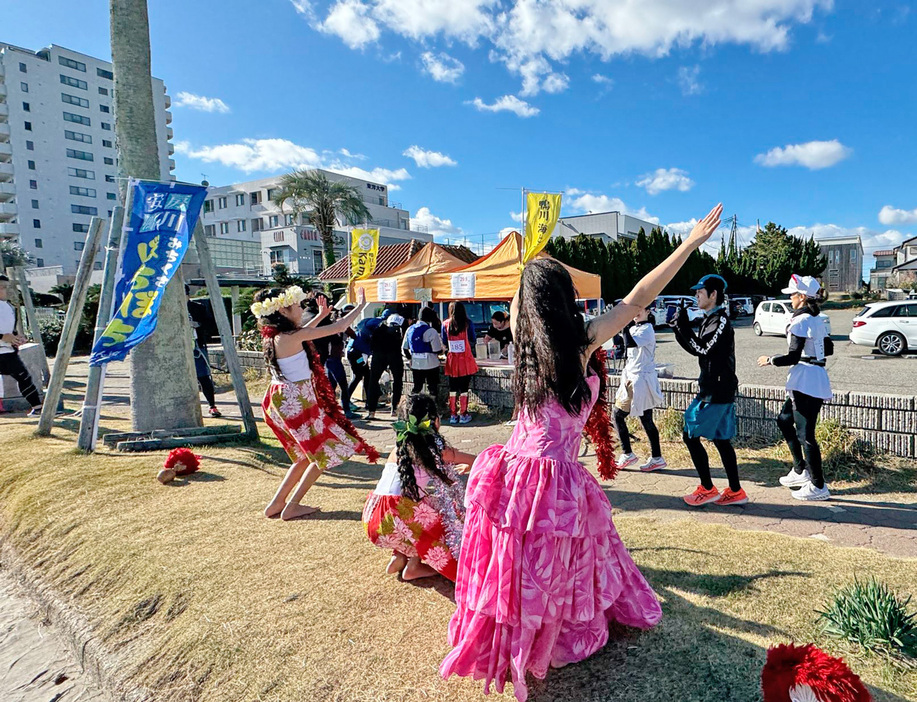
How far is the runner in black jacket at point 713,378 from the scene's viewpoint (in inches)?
164

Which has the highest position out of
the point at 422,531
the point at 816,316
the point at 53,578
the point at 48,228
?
the point at 48,228

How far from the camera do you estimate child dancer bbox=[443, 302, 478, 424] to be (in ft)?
25.8

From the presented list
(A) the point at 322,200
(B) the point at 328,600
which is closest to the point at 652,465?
(B) the point at 328,600

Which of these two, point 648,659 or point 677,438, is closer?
point 648,659

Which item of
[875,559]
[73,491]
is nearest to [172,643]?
[73,491]

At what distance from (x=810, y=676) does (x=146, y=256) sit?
6.35 m

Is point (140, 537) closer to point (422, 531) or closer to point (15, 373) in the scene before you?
point (422, 531)

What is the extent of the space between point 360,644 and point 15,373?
26.2 feet

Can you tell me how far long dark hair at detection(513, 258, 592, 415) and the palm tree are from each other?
105 feet

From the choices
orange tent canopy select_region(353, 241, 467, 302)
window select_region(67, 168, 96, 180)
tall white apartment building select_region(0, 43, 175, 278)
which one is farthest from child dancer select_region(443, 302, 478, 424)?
window select_region(67, 168, 96, 180)

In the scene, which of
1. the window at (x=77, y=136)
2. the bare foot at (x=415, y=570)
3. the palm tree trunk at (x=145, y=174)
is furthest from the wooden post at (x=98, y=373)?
the window at (x=77, y=136)

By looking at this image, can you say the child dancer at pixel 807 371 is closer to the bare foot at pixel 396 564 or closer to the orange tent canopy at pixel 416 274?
the bare foot at pixel 396 564

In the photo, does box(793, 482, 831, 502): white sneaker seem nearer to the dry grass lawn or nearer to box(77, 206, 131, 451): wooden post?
the dry grass lawn

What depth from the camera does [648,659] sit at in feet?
7.61
